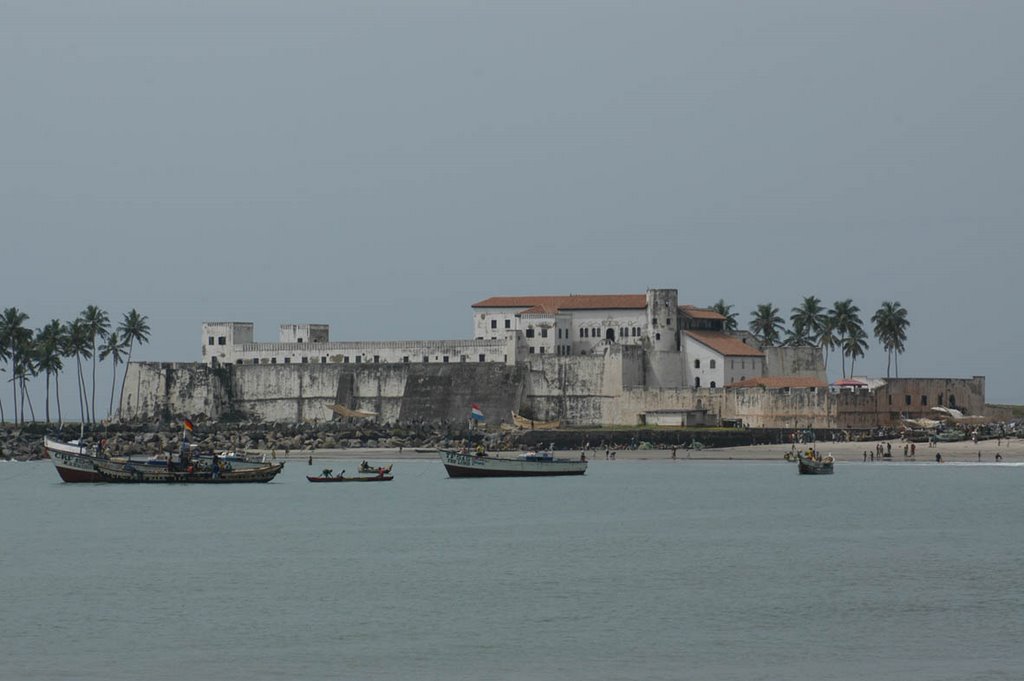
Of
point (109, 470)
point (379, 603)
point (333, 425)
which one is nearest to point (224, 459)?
point (109, 470)

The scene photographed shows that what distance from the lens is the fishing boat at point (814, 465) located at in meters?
81.1

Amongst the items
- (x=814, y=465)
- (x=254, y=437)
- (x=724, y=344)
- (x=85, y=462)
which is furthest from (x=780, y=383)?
(x=85, y=462)

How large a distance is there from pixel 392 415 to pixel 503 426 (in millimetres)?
8404

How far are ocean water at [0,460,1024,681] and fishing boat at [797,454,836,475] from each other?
30.5ft

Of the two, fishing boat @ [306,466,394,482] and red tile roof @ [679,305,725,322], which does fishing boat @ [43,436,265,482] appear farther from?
red tile roof @ [679,305,725,322]

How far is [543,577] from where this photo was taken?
42781 mm

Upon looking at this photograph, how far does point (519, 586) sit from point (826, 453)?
5430cm

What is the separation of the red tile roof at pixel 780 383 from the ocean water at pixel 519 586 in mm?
28041

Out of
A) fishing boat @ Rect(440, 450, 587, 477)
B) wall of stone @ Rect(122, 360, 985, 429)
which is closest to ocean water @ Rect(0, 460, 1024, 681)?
fishing boat @ Rect(440, 450, 587, 477)

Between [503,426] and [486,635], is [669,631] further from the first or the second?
[503,426]

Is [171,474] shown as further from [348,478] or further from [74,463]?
[348,478]

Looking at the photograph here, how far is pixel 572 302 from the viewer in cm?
11094

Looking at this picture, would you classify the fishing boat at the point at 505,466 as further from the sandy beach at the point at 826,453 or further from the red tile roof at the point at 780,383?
the red tile roof at the point at 780,383

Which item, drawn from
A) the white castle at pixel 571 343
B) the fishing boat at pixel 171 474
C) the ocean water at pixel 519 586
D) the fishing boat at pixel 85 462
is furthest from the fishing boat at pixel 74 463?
the white castle at pixel 571 343
